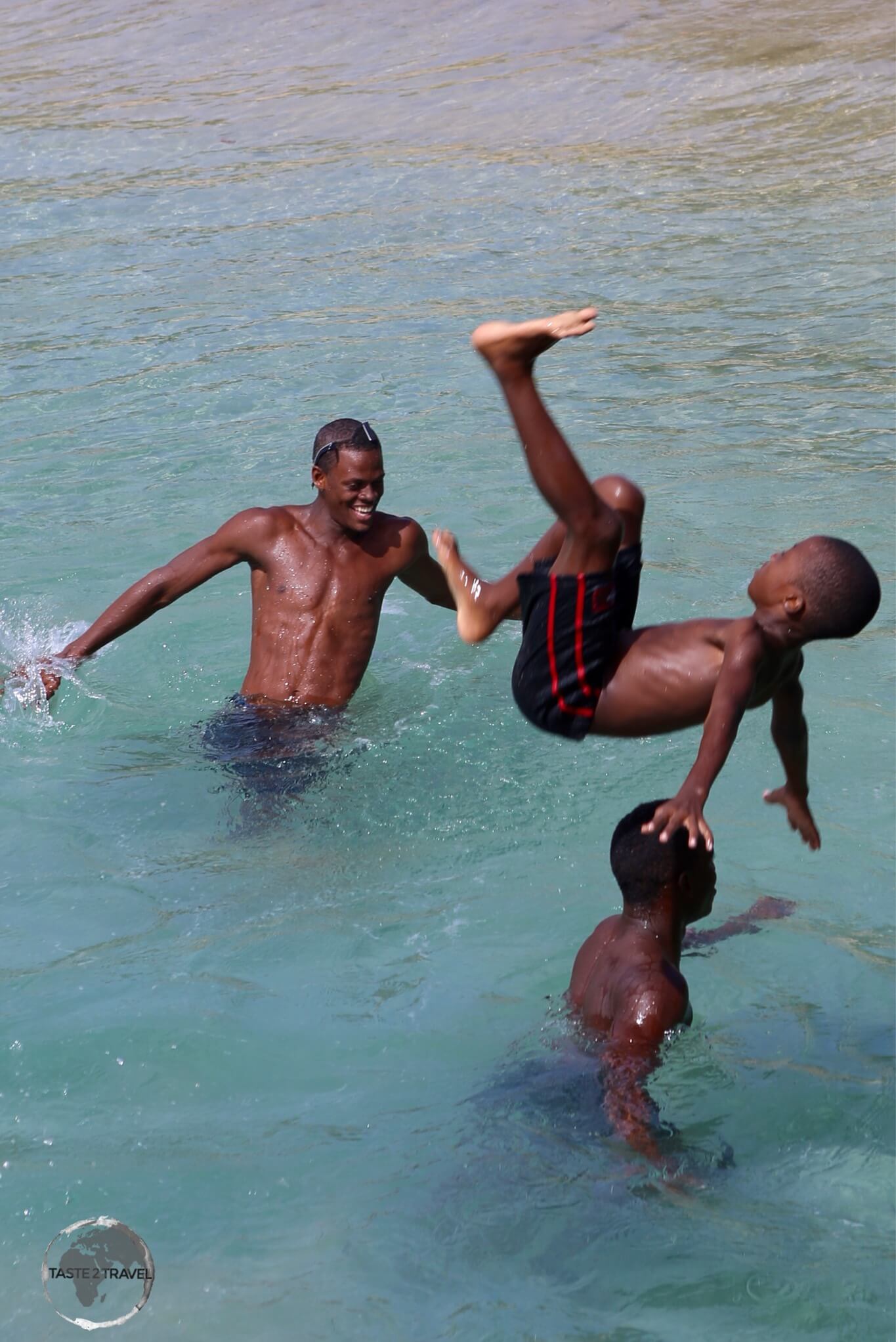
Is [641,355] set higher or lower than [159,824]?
higher

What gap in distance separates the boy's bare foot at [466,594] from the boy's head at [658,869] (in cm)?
110

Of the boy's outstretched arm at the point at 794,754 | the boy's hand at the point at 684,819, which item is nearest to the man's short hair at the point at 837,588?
the boy's outstretched arm at the point at 794,754

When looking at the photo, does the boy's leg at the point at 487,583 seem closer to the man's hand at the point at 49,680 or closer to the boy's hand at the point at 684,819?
the boy's hand at the point at 684,819

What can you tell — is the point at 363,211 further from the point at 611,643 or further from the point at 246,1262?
the point at 246,1262

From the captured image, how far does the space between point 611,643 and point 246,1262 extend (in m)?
1.87

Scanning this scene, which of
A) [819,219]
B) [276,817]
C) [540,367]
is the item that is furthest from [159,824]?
[819,219]

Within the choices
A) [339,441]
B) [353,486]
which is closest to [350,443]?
[339,441]

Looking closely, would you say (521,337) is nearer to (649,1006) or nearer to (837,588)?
(837,588)

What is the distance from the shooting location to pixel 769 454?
342 inches

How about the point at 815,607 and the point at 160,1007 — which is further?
the point at 160,1007

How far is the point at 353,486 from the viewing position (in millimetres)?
5664

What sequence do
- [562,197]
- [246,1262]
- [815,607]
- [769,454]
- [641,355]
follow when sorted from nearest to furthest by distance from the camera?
[246,1262] < [815,607] < [769,454] < [641,355] < [562,197]

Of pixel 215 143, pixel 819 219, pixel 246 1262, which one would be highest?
pixel 215 143

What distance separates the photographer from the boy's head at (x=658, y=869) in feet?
12.5
